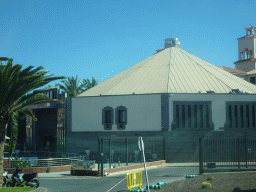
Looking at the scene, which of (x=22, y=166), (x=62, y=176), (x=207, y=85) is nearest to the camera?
(x=62, y=176)

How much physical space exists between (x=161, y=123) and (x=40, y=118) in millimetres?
22591

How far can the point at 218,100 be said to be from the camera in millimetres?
42375

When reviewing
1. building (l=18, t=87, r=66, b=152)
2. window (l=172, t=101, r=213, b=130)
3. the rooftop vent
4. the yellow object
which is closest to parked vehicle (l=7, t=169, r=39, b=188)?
the yellow object

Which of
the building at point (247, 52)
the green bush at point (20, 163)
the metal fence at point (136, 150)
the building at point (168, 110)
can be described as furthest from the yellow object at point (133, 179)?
the building at point (247, 52)

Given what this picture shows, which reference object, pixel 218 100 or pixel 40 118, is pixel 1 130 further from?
pixel 40 118

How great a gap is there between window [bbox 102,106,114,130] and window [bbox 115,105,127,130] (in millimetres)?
670

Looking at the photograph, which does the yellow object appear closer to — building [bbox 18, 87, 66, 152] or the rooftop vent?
building [bbox 18, 87, 66, 152]

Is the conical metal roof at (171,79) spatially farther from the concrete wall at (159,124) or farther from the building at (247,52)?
the building at (247,52)

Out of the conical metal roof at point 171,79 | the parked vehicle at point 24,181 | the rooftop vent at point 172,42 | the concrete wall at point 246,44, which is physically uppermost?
the concrete wall at point 246,44

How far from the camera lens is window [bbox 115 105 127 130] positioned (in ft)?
144

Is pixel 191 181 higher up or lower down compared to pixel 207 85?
lower down

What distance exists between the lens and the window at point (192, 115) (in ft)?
137

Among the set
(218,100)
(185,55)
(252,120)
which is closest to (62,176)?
(218,100)

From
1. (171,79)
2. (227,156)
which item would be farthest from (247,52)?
(227,156)
